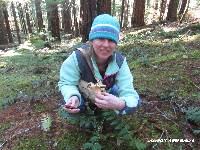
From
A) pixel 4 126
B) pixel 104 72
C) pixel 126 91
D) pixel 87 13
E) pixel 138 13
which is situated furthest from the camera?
pixel 138 13

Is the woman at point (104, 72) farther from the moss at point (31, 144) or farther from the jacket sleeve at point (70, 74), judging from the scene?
the moss at point (31, 144)

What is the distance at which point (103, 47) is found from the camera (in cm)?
348

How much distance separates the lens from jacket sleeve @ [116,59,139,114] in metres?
3.39

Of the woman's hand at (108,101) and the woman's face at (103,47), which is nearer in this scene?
the woman's hand at (108,101)

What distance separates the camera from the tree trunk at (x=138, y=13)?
52.5 feet

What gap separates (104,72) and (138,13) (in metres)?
13.1

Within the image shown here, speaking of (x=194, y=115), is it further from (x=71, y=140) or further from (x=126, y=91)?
(x=71, y=140)

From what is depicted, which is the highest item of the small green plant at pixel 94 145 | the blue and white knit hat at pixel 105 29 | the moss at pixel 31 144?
the blue and white knit hat at pixel 105 29

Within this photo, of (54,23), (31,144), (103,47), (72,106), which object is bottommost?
(54,23)

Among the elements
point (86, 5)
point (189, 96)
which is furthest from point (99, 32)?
point (86, 5)

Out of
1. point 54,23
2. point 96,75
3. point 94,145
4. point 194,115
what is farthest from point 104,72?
point 54,23

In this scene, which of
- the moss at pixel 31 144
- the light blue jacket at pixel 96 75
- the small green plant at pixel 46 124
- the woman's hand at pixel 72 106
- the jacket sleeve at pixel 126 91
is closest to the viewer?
the woman's hand at pixel 72 106

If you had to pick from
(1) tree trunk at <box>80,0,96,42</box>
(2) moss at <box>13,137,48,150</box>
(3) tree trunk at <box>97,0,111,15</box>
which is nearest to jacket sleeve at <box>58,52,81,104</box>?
(2) moss at <box>13,137,48,150</box>

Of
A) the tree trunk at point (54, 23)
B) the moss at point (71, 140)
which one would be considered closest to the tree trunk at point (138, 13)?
the tree trunk at point (54, 23)
